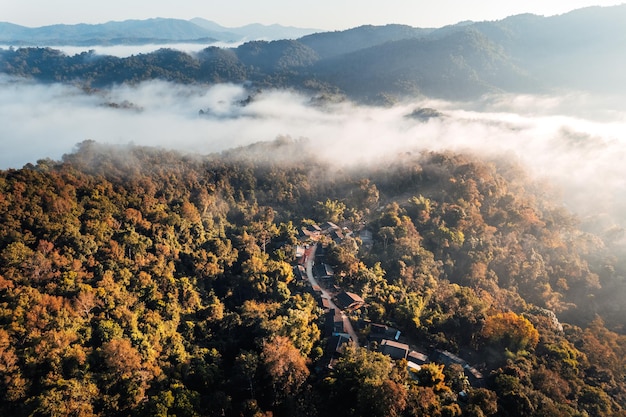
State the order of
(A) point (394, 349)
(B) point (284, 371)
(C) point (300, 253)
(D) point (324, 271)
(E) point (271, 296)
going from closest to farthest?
(B) point (284, 371) → (A) point (394, 349) → (E) point (271, 296) → (D) point (324, 271) → (C) point (300, 253)

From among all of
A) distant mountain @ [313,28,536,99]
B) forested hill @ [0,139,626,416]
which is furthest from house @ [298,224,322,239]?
distant mountain @ [313,28,536,99]

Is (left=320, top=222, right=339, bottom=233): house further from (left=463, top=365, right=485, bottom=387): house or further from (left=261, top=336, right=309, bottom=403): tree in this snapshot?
(left=261, top=336, right=309, bottom=403): tree

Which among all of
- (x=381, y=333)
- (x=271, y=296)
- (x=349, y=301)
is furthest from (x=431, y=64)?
(x=381, y=333)

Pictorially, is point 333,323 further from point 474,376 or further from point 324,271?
point 474,376

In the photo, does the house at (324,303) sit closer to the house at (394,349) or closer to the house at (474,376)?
the house at (394,349)

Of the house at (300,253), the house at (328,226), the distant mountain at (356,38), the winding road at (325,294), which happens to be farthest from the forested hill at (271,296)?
the distant mountain at (356,38)

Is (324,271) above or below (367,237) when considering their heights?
above

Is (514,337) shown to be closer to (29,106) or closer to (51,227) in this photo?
(51,227)
